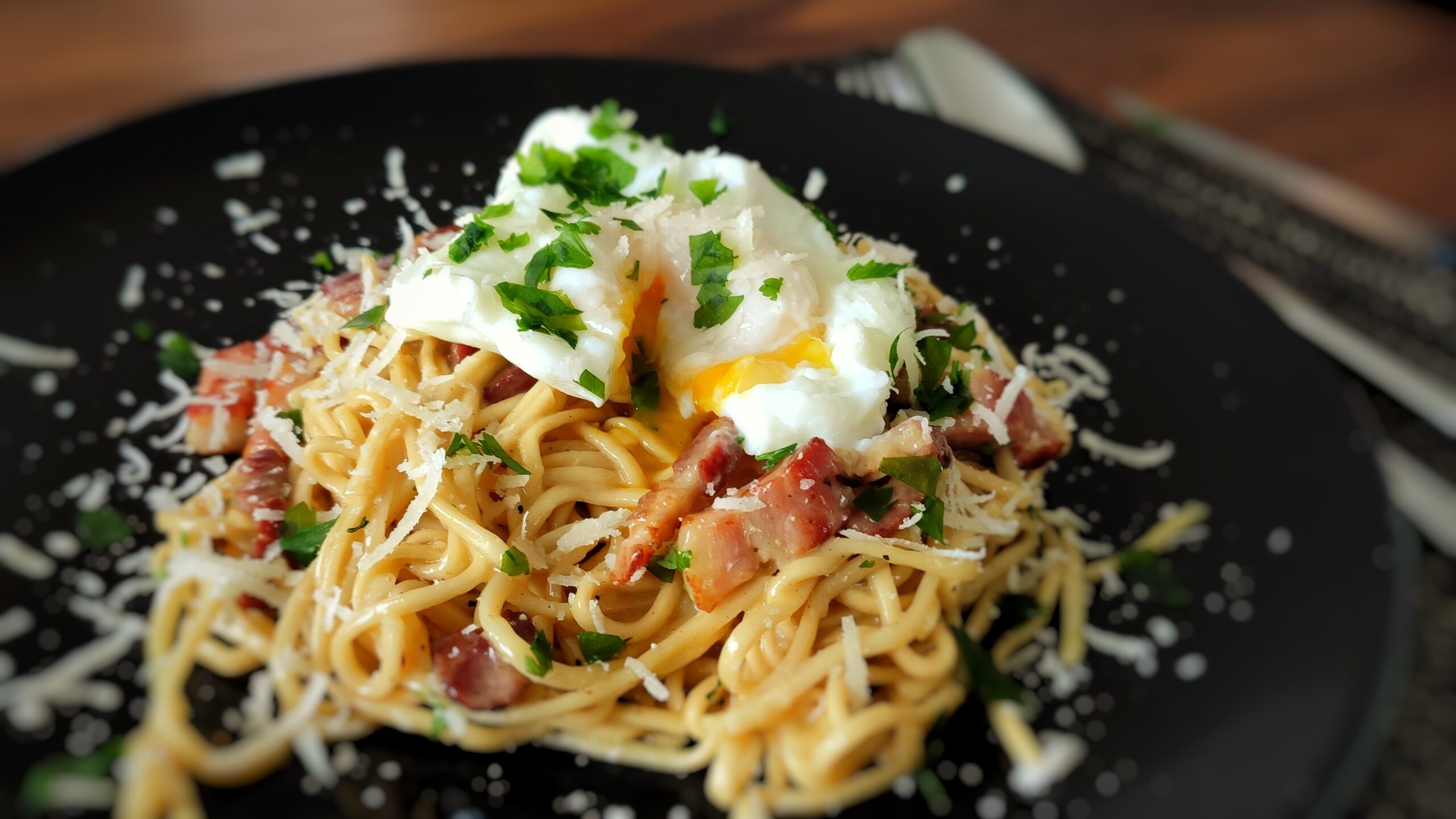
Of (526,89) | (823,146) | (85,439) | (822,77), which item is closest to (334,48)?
(526,89)

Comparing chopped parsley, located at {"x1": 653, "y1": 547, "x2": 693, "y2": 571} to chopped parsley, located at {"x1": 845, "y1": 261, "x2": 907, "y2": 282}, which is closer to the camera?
chopped parsley, located at {"x1": 653, "y1": 547, "x2": 693, "y2": 571}

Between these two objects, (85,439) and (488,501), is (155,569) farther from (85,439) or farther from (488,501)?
(488,501)

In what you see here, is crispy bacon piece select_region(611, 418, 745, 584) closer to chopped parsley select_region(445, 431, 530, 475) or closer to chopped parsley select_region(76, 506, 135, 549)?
chopped parsley select_region(445, 431, 530, 475)

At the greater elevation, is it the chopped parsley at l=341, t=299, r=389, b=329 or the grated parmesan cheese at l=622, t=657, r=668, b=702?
the chopped parsley at l=341, t=299, r=389, b=329

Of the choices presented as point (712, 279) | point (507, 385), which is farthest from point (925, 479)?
point (507, 385)

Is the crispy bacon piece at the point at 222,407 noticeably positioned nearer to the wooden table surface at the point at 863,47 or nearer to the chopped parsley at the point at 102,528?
the chopped parsley at the point at 102,528

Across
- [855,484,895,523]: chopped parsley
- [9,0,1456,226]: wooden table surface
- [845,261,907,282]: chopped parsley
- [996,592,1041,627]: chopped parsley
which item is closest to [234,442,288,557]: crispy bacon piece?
[855,484,895,523]: chopped parsley
